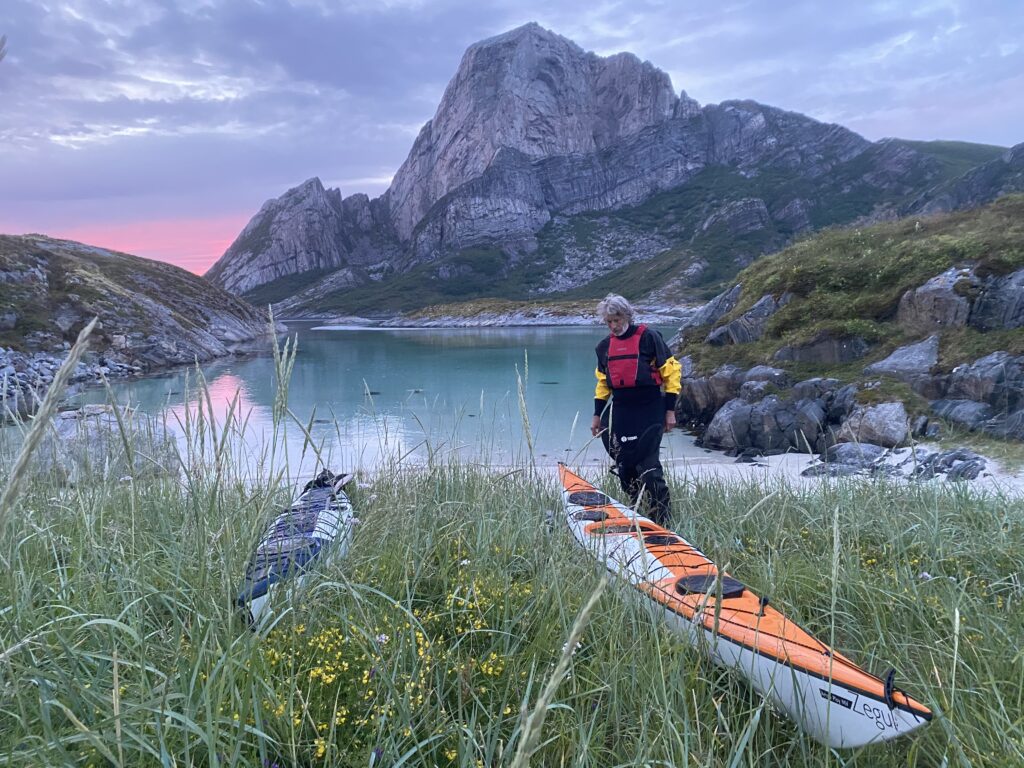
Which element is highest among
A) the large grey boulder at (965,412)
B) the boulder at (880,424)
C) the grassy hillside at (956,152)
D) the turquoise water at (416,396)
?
the grassy hillside at (956,152)

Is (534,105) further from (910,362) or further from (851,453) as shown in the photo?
(851,453)

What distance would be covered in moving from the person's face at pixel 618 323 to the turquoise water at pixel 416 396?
5.91 ft

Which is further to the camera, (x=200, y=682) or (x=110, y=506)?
(x=110, y=506)

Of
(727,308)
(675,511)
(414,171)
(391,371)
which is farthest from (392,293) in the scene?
(675,511)

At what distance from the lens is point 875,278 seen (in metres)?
15.1

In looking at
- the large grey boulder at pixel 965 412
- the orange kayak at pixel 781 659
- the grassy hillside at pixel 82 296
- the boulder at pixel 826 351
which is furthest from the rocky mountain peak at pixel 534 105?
the orange kayak at pixel 781 659

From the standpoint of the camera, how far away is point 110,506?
Answer: 3.57m

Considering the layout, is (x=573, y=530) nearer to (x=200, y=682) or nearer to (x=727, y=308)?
(x=200, y=682)

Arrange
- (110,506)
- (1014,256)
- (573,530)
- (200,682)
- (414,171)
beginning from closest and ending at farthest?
(200,682) → (573,530) → (110,506) → (1014,256) → (414,171)

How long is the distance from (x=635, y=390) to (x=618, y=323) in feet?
2.18

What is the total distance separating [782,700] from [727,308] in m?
18.2

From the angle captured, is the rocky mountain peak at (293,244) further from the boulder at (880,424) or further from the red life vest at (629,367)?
the red life vest at (629,367)

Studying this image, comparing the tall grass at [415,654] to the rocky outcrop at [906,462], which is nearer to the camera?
the tall grass at [415,654]

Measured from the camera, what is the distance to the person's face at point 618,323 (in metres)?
5.39
